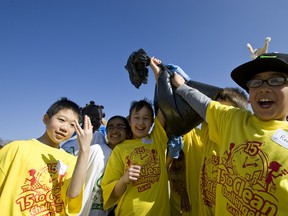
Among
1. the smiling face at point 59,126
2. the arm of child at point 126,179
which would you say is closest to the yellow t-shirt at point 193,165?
the arm of child at point 126,179

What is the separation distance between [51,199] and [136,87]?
1485mm

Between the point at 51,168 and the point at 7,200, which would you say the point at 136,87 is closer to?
the point at 51,168

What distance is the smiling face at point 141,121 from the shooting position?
240 cm

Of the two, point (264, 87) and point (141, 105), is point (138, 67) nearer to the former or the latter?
point (141, 105)

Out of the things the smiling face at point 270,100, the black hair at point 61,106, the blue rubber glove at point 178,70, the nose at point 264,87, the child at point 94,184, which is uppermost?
the blue rubber glove at point 178,70

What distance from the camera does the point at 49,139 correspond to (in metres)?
2.04

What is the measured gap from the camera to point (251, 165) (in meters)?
1.30

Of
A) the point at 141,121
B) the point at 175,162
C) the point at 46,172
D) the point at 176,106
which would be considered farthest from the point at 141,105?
the point at 46,172

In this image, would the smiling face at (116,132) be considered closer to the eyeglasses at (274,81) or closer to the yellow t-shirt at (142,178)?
the yellow t-shirt at (142,178)

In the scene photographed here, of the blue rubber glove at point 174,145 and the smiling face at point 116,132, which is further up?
the smiling face at point 116,132

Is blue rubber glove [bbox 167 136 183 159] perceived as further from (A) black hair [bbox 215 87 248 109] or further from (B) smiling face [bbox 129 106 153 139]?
(A) black hair [bbox 215 87 248 109]

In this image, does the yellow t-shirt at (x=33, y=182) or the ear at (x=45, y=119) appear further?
the ear at (x=45, y=119)

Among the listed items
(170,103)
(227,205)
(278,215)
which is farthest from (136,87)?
(278,215)

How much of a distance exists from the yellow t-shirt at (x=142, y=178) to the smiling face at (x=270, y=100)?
3.53ft
